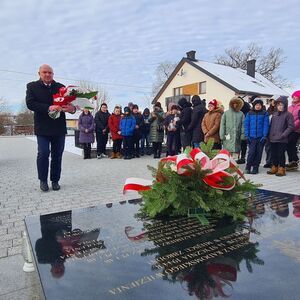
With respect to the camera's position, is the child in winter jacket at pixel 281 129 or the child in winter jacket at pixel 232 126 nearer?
the child in winter jacket at pixel 281 129

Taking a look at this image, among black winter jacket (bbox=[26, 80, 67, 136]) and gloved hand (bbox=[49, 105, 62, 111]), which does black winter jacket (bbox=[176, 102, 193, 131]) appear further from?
gloved hand (bbox=[49, 105, 62, 111])

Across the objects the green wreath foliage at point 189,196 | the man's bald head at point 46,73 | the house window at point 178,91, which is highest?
the house window at point 178,91

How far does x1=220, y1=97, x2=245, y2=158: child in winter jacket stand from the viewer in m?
7.23

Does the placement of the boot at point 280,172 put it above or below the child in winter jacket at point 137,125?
below

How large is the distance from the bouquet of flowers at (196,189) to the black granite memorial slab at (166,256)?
0.09 m

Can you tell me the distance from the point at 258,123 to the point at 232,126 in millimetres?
624

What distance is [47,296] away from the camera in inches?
54.0

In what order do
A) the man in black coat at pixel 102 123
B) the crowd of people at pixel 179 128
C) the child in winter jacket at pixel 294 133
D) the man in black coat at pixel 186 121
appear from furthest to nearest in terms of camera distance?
the man in black coat at pixel 102 123 → the man in black coat at pixel 186 121 → the child in winter jacket at pixel 294 133 → the crowd of people at pixel 179 128

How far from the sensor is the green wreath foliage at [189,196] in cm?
225

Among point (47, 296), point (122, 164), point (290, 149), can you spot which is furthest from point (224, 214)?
point (122, 164)

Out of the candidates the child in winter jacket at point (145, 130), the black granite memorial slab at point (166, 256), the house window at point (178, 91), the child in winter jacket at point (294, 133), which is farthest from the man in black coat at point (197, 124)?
the house window at point (178, 91)

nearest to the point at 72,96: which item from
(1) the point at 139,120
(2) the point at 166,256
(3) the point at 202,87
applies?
(2) the point at 166,256

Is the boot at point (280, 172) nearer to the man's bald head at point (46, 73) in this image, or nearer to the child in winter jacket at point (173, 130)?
the child in winter jacket at point (173, 130)

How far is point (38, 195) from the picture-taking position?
5141 mm
